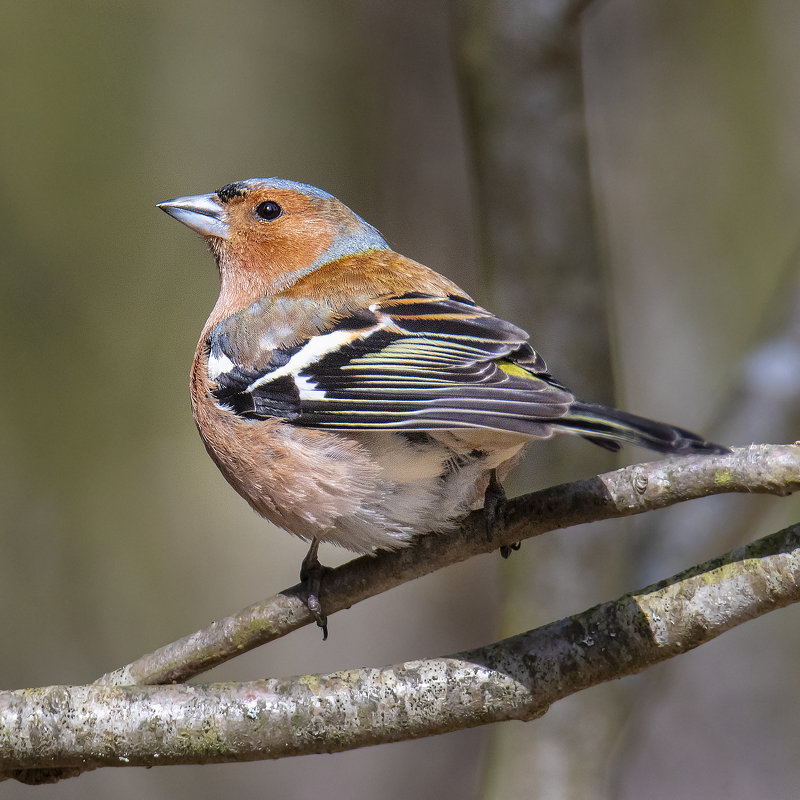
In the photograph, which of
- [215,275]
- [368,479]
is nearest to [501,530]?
[368,479]

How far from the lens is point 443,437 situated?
2.91 meters

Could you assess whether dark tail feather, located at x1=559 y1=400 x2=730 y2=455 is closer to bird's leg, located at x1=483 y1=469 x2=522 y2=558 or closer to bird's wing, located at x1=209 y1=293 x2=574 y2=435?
bird's wing, located at x1=209 y1=293 x2=574 y2=435

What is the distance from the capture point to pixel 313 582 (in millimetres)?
2961

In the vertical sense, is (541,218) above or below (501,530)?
above

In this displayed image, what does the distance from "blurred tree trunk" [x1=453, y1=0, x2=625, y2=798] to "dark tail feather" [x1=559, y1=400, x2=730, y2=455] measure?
153 cm

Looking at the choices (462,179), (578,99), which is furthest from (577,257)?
(462,179)

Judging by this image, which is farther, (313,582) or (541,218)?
(541,218)

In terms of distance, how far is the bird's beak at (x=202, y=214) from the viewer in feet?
13.4

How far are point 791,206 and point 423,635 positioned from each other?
14.3 ft

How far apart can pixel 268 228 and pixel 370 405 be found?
1488 millimetres

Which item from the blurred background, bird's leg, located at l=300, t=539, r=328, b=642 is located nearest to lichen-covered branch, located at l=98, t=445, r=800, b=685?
bird's leg, located at l=300, t=539, r=328, b=642

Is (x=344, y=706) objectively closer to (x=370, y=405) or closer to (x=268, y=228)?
(x=370, y=405)

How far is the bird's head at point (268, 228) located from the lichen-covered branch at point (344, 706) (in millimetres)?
1963

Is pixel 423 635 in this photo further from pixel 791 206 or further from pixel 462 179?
pixel 791 206
